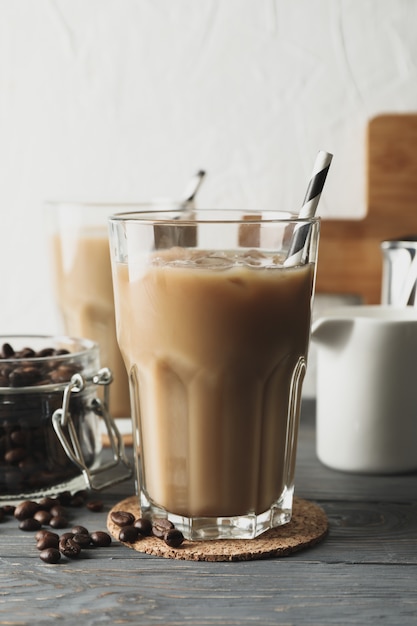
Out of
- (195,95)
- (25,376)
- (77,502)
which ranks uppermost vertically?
(195,95)

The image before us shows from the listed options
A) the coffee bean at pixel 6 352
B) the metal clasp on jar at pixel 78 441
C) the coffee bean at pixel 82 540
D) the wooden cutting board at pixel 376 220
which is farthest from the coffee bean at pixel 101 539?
the wooden cutting board at pixel 376 220

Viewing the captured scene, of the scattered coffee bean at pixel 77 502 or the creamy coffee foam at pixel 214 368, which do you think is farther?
the scattered coffee bean at pixel 77 502

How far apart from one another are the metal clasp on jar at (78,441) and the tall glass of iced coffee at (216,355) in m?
0.09

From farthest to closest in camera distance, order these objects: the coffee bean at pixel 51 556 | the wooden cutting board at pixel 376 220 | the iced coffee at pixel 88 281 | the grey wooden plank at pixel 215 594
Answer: the wooden cutting board at pixel 376 220 → the iced coffee at pixel 88 281 → the coffee bean at pixel 51 556 → the grey wooden plank at pixel 215 594

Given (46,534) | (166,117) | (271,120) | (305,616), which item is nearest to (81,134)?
(166,117)

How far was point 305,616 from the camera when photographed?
0.62 metres

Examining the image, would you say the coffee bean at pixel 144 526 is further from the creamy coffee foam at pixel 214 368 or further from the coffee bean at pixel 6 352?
the coffee bean at pixel 6 352

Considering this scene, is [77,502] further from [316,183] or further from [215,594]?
[316,183]

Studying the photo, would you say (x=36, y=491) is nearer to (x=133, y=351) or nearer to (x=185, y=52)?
(x=133, y=351)

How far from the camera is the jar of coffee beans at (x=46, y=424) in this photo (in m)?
0.87

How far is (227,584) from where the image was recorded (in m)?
0.68

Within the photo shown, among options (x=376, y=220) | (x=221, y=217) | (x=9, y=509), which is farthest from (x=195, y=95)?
(x=9, y=509)

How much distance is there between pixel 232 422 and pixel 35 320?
2.52ft

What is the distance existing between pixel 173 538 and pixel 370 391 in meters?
0.33
